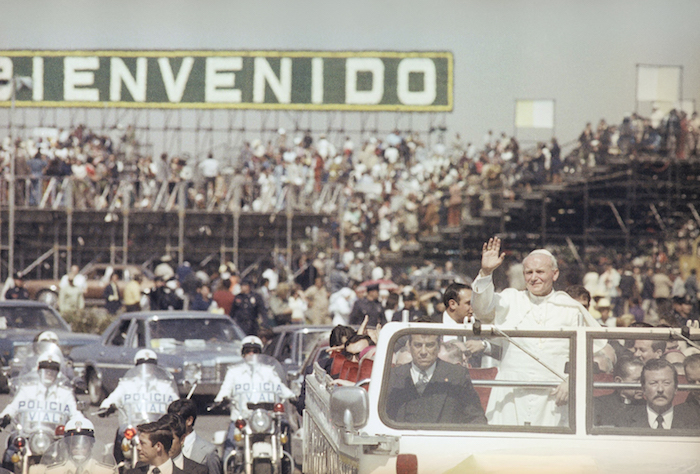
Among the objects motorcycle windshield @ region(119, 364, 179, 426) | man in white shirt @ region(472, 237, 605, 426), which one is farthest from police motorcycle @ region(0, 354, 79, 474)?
man in white shirt @ region(472, 237, 605, 426)

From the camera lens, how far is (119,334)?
14188 mm

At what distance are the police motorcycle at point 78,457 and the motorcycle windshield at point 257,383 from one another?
2.45 meters

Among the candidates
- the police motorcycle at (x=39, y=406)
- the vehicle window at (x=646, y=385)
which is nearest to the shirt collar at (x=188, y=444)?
the police motorcycle at (x=39, y=406)

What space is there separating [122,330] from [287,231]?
1478cm

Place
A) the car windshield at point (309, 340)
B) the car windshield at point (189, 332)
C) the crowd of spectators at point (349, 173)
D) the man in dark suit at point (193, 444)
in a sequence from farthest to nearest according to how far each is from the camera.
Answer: the crowd of spectators at point (349, 173)
the car windshield at point (189, 332)
the car windshield at point (309, 340)
the man in dark suit at point (193, 444)

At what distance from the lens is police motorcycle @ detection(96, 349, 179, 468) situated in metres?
7.78

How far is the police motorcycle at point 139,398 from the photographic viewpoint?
7781 mm

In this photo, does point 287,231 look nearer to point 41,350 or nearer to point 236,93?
point 236,93

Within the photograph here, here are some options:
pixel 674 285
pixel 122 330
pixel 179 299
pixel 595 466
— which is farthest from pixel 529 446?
pixel 674 285

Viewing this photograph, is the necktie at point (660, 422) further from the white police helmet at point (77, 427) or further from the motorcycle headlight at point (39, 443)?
the motorcycle headlight at point (39, 443)

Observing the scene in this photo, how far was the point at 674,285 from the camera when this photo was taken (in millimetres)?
21016

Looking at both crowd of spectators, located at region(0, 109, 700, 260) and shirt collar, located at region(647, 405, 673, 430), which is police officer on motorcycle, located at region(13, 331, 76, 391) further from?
crowd of spectators, located at region(0, 109, 700, 260)

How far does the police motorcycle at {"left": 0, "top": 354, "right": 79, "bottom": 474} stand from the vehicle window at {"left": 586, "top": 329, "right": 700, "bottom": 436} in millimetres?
4156

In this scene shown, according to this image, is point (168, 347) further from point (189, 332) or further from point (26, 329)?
point (26, 329)
